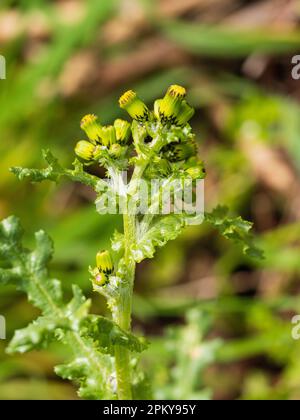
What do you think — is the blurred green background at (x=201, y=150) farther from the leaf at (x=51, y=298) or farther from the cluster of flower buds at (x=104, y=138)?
the cluster of flower buds at (x=104, y=138)

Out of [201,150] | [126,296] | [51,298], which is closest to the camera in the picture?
[126,296]

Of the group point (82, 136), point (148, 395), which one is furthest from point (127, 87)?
point (148, 395)

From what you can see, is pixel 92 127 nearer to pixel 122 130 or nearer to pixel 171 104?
pixel 122 130

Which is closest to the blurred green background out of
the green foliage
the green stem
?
the green foliage

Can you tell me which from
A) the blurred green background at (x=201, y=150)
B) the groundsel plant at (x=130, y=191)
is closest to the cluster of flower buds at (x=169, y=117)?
the groundsel plant at (x=130, y=191)

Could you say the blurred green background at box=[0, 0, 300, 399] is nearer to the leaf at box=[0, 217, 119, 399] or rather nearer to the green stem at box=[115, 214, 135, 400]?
the leaf at box=[0, 217, 119, 399]

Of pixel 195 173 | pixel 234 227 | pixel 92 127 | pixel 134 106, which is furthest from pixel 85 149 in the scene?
pixel 234 227
